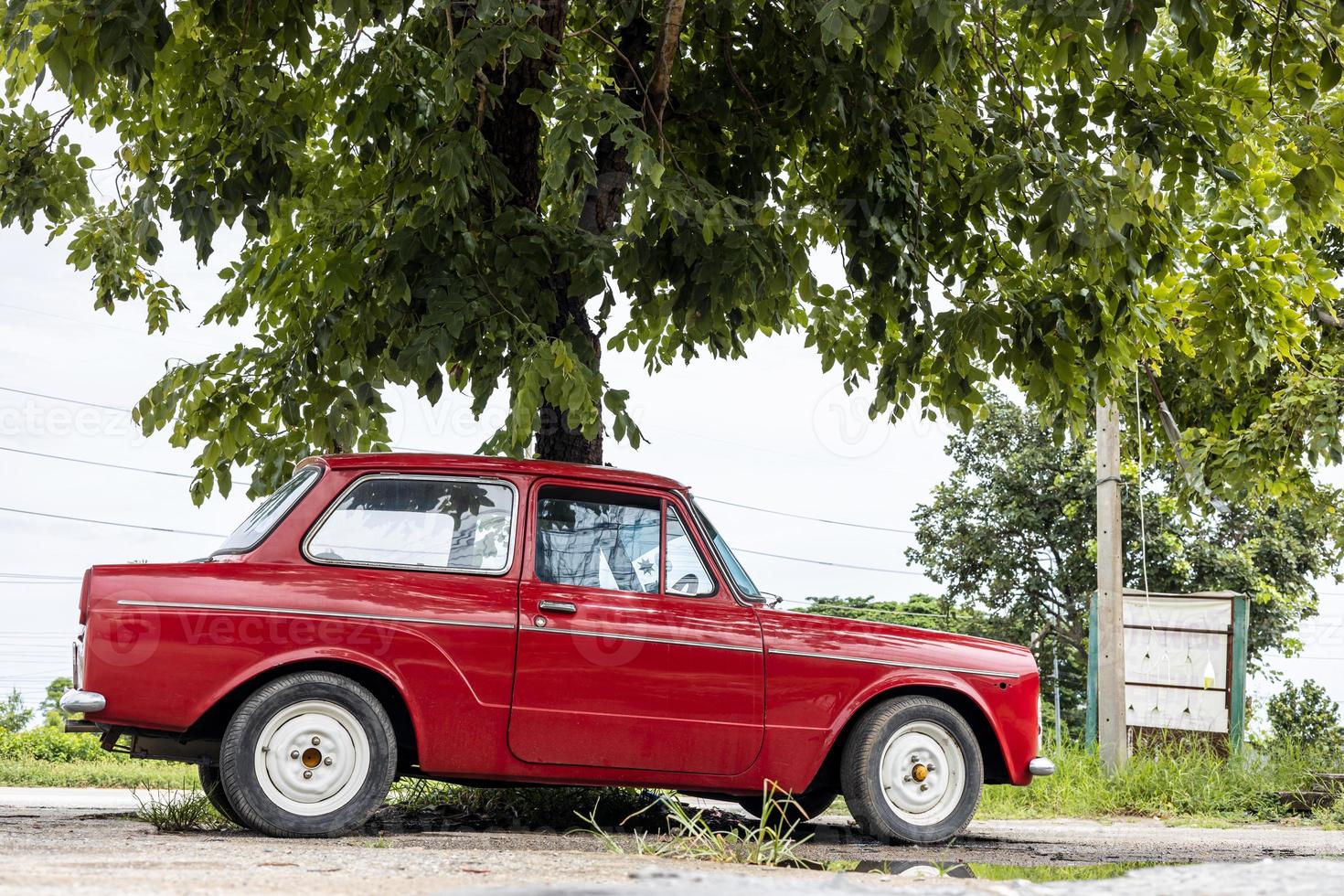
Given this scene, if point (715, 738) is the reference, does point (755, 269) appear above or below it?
above

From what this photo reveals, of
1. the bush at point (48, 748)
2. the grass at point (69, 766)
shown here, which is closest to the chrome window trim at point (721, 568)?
the grass at point (69, 766)

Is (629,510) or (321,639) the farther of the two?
(629,510)

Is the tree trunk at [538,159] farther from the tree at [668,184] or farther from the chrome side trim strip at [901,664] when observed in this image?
the chrome side trim strip at [901,664]

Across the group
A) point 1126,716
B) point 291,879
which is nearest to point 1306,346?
point 1126,716

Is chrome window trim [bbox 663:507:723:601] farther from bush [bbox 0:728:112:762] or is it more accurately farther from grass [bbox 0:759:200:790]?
bush [bbox 0:728:112:762]

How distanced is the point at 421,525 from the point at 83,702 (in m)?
1.69

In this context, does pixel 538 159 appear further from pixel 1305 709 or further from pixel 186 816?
pixel 1305 709

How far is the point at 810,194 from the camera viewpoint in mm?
9875

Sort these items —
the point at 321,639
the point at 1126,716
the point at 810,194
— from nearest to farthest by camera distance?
the point at 321,639 → the point at 810,194 → the point at 1126,716

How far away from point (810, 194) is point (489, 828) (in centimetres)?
577

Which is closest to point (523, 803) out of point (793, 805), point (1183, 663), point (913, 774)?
point (793, 805)

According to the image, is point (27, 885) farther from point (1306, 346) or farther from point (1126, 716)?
point (1306, 346)

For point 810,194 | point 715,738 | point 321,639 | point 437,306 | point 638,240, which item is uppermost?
point 810,194

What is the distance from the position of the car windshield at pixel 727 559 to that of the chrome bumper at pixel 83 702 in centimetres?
299
